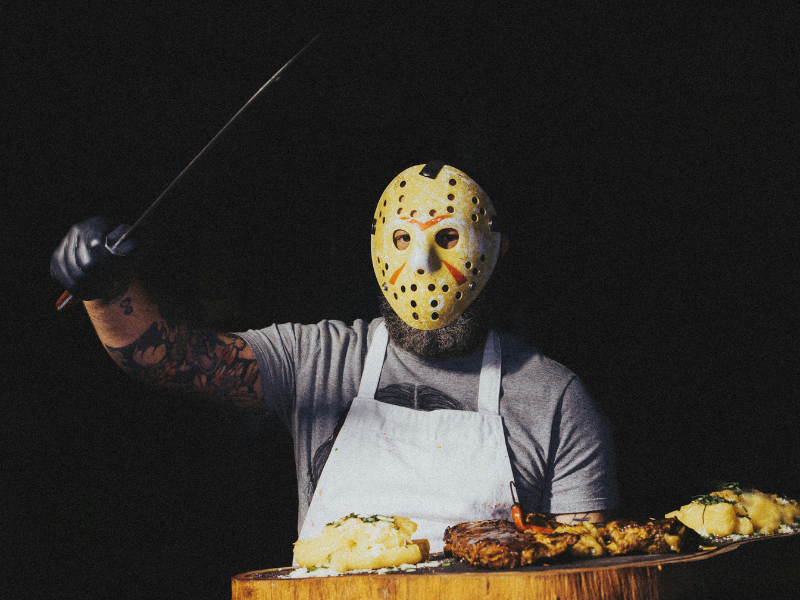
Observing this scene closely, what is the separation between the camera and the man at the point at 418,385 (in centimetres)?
219

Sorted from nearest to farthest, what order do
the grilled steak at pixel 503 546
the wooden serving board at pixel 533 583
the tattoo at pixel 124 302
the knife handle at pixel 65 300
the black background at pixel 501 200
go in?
the wooden serving board at pixel 533 583, the grilled steak at pixel 503 546, the knife handle at pixel 65 300, the tattoo at pixel 124 302, the black background at pixel 501 200

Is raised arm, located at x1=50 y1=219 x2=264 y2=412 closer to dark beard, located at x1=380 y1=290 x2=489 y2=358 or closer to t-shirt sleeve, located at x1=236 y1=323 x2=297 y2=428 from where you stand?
t-shirt sleeve, located at x1=236 y1=323 x2=297 y2=428

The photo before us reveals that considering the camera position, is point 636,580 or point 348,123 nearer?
point 636,580

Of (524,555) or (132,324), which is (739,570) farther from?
(132,324)

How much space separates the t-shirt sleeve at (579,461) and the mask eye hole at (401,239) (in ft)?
2.66

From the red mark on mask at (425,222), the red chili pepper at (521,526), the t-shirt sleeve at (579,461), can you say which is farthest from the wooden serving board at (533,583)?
the red mark on mask at (425,222)

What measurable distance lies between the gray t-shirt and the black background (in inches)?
20.4

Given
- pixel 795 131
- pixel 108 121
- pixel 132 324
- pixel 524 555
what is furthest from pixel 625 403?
pixel 108 121

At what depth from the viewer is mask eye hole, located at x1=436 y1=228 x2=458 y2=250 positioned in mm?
2436

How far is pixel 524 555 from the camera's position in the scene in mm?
1582

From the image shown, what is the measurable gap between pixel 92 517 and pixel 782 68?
3874 millimetres

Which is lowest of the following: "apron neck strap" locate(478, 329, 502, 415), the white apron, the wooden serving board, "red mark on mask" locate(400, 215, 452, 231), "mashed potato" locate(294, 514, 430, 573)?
the wooden serving board

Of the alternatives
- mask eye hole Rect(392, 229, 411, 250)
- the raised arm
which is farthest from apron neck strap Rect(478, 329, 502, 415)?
the raised arm

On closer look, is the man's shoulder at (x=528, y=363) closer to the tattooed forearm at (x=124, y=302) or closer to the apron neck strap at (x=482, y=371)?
the apron neck strap at (x=482, y=371)
